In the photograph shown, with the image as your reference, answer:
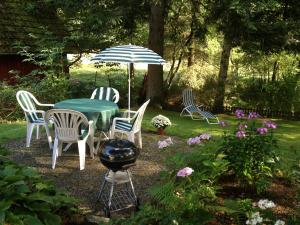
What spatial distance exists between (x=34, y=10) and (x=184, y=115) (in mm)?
7287

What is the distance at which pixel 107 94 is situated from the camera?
8914mm

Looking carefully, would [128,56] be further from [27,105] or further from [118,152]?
[118,152]

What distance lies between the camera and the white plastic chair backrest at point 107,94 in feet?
29.1

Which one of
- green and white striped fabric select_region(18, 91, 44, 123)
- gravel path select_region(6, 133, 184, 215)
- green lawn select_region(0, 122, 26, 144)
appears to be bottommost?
gravel path select_region(6, 133, 184, 215)

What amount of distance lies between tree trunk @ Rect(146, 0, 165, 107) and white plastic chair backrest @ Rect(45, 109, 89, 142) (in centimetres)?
876

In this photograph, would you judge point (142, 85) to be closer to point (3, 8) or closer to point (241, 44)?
point (241, 44)

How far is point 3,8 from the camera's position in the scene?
14461 millimetres

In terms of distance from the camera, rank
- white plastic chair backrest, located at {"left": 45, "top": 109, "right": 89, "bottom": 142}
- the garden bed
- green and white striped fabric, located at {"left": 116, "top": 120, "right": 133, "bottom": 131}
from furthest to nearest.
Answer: green and white striped fabric, located at {"left": 116, "top": 120, "right": 133, "bottom": 131} < white plastic chair backrest, located at {"left": 45, "top": 109, "right": 89, "bottom": 142} < the garden bed

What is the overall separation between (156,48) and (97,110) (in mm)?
8240

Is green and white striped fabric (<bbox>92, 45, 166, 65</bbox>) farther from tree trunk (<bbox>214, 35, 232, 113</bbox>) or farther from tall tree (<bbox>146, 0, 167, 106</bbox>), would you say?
tree trunk (<bbox>214, 35, 232, 113</bbox>)

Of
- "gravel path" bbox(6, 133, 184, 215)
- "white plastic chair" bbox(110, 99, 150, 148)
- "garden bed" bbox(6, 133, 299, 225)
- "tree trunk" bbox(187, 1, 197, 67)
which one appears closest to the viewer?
"garden bed" bbox(6, 133, 299, 225)

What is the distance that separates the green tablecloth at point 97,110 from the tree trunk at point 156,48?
24.7 ft

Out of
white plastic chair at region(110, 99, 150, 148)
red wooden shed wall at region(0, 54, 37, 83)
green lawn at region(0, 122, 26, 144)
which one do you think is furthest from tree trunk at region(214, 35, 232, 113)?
white plastic chair at region(110, 99, 150, 148)

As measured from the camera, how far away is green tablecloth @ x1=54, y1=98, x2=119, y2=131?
22.5ft
